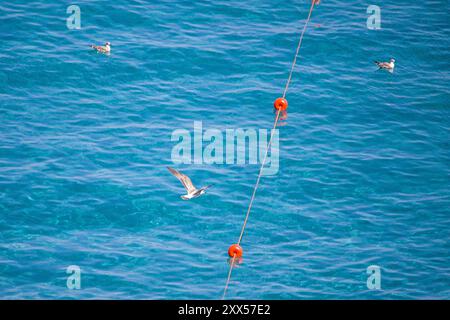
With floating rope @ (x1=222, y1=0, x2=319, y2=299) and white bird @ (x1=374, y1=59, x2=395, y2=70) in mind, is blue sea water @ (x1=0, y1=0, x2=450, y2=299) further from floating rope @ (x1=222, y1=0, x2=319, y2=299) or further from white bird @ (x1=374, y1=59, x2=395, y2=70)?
white bird @ (x1=374, y1=59, x2=395, y2=70)

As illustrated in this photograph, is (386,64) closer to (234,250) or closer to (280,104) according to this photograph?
(280,104)

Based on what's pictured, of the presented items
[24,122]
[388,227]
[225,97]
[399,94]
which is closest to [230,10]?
[225,97]

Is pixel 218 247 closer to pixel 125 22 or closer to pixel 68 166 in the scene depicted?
pixel 68 166

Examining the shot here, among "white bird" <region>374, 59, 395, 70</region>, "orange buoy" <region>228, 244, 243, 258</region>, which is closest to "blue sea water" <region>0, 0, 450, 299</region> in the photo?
"white bird" <region>374, 59, 395, 70</region>

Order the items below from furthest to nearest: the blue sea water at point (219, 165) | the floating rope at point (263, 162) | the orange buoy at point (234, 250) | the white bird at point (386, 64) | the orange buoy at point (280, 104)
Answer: the white bird at point (386, 64), the orange buoy at point (280, 104), the blue sea water at point (219, 165), the floating rope at point (263, 162), the orange buoy at point (234, 250)

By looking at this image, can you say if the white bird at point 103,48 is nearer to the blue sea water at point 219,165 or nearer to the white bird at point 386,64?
the blue sea water at point 219,165

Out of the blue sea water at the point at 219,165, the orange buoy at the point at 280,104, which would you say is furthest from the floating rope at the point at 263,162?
the blue sea water at the point at 219,165

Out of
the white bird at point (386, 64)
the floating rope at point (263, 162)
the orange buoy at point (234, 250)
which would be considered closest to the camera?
the orange buoy at point (234, 250)

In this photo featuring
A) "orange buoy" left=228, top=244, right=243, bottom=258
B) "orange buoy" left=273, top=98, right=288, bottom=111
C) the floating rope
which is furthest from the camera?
"orange buoy" left=273, top=98, right=288, bottom=111

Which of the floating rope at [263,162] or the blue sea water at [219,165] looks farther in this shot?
the blue sea water at [219,165]
